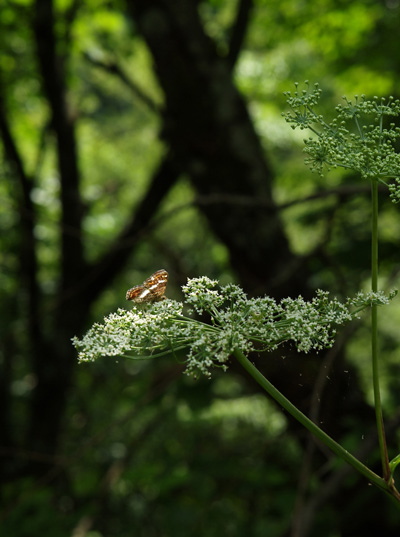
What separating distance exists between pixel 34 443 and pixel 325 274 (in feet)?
13.5

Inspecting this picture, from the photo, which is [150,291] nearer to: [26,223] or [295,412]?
[295,412]

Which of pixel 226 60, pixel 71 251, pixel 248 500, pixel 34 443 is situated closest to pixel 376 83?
pixel 226 60

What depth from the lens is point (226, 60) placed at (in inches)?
197

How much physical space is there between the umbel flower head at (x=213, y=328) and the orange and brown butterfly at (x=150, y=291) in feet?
0.17

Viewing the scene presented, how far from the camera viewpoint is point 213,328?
3.78 ft

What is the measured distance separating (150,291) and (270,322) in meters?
0.27

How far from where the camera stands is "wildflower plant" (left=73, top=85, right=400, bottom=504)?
1.10 meters

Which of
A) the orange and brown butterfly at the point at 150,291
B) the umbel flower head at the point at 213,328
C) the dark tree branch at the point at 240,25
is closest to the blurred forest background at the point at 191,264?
the dark tree branch at the point at 240,25

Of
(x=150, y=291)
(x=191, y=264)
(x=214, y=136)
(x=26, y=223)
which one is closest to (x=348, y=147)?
(x=150, y=291)

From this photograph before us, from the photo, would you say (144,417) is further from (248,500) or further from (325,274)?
(325,274)

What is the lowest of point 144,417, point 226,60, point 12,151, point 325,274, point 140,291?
point 140,291

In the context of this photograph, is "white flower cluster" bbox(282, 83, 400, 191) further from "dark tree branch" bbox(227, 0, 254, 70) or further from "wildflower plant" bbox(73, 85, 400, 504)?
"dark tree branch" bbox(227, 0, 254, 70)

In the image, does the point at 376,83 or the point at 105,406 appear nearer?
the point at 376,83

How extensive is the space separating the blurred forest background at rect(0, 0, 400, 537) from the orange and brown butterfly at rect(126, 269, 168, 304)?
311 millimetres
